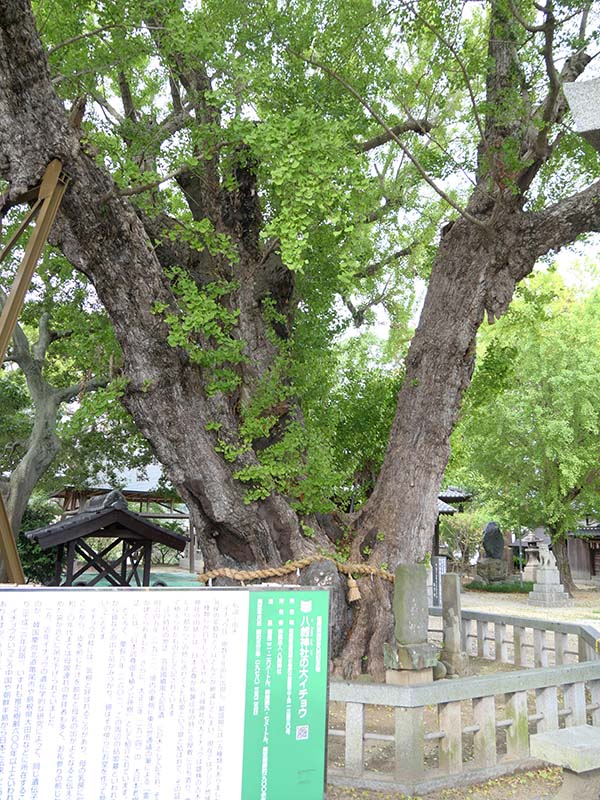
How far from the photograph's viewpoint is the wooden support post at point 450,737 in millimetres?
4629

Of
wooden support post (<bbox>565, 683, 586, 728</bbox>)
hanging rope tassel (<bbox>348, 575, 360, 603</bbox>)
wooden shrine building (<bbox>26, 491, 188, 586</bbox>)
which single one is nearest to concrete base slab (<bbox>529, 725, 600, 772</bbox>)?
wooden support post (<bbox>565, 683, 586, 728</bbox>)

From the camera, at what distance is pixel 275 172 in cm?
519

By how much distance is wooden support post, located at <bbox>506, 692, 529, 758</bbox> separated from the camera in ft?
16.2

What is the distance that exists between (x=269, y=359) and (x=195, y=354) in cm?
171

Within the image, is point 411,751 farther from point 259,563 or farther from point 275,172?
point 275,172

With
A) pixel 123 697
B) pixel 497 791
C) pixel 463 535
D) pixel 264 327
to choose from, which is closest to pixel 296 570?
pixel 497 791

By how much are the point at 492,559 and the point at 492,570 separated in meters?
0.55

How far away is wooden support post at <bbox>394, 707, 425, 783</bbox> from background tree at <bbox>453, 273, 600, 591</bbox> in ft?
44.8

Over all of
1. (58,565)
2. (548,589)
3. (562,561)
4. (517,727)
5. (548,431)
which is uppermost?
(548,431)

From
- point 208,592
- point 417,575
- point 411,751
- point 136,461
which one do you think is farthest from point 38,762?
point 136,461

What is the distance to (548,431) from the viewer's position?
59.5 feet

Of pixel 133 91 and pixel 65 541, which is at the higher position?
pixel 133 91

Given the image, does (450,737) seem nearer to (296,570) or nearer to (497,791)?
(497,791)

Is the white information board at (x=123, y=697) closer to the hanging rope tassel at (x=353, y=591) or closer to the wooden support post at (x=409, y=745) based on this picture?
the wooden support post at (x=409, y=745)
